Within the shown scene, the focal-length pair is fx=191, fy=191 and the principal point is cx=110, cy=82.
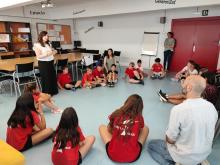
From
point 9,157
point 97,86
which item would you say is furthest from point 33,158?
point 97,86

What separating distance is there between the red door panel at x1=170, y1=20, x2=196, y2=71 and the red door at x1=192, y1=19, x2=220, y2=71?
20 cm

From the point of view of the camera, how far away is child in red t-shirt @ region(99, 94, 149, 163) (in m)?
2.02

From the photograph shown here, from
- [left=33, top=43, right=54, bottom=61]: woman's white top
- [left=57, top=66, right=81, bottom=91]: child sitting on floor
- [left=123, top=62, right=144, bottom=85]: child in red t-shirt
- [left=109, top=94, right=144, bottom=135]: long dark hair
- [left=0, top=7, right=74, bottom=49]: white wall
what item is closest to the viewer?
[left=109, top=94, right=144, bottom=135]: long dark hair

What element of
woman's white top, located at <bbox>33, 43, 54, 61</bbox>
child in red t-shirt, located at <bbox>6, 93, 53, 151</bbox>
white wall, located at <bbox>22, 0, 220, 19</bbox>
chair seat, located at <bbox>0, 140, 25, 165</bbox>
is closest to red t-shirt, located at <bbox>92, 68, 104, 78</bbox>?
woman's white top, located at <bbox>33, 43, 54, 61</bbox>

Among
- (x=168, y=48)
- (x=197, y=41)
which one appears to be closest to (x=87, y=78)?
(x=168, y=48)

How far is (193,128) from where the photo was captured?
64.3 inches

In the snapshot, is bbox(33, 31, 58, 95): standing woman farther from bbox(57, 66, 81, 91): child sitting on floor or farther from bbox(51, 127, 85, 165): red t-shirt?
bbox(51, 127, 85, 165): red t-shirt

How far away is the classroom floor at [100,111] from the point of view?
7.45 ft

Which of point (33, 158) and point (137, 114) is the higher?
point (137, 114)

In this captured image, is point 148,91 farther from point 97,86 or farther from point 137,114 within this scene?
point 137,114

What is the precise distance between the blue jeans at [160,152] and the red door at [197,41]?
17.1 feet

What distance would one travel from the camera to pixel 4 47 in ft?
24.3

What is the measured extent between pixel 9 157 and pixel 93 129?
1.85 m

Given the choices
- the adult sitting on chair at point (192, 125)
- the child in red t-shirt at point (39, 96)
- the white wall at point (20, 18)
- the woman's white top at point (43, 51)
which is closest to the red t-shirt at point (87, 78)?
the woman's white top at point (43, 51)
